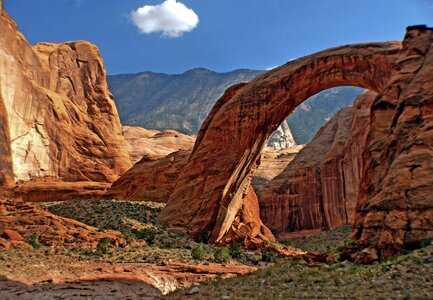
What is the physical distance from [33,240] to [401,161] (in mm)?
17423

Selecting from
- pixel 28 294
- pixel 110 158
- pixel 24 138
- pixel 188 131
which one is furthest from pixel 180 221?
pixel 188 131

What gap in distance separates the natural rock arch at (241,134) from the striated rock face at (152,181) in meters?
11.9

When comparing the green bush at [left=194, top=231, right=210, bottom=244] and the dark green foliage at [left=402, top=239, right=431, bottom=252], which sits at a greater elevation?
the dark green foliage at [left=402, top=239, right=431, bottom=252]

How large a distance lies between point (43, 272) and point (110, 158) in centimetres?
4117

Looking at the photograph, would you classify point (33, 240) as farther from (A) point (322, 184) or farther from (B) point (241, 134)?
(A) point (322, 184)

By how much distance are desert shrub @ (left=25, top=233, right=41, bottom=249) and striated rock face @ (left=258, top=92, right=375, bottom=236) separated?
33.5 m

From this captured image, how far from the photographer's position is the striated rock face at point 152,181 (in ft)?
138

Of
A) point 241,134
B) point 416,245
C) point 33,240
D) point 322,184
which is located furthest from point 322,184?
point 416,245

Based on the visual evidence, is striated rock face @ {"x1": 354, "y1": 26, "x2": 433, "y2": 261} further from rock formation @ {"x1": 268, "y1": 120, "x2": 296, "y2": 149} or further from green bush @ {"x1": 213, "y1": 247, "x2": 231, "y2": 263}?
rock formation @ {"x1": 268, "y1": 120, "x2": 296, "y2": 149}

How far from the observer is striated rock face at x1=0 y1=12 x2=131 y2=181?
44062 mm

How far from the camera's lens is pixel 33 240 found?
19953mm

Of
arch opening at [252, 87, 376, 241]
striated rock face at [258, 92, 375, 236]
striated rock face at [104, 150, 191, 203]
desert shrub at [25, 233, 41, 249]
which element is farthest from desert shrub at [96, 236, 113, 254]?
striated rock face at [258, 92, 375, 236]

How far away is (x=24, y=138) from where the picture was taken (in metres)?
44.7

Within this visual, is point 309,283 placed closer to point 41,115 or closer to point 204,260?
point 204,260
